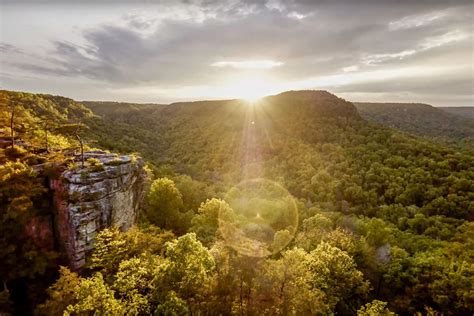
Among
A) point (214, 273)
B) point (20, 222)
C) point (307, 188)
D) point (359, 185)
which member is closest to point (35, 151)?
point (20, 222)

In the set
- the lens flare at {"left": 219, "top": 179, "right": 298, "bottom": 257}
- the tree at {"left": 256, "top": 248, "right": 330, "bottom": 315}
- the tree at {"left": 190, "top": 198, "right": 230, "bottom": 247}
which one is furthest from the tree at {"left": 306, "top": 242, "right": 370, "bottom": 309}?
the tree at {"left": 190, "top": 198, "right": 230, "bottom": 247}

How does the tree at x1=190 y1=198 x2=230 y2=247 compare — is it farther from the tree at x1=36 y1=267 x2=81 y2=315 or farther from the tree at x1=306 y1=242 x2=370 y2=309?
the tree at x1=36 y1=267 x2=81 y2=315

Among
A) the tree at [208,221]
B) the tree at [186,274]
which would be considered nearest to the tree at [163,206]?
the tree at [208,221]

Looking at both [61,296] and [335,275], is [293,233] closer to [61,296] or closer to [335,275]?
[335,275]

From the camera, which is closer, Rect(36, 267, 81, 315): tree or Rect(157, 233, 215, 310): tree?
Rect(36, 267, 81, 315): tree

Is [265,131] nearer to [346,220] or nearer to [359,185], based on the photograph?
[359,185]

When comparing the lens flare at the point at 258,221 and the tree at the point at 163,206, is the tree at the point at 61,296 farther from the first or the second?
the tree at the point at 163,206
